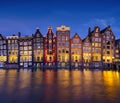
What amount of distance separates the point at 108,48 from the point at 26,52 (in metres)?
44.6

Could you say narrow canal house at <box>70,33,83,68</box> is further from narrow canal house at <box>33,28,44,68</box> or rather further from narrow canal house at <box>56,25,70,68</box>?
narrow canal house at <box>33,28,44,68</box>

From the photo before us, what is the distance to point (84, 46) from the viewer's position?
320ft

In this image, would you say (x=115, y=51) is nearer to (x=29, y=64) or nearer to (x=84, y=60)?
(x=84, y=60)

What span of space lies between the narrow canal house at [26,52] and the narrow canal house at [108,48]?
1545 inches

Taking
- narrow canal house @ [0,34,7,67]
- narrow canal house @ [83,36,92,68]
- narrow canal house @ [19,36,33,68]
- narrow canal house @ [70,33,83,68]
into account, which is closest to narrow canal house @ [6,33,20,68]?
narrow canal house @ [0,34,7,67]

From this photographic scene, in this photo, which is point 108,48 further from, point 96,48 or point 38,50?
point 38,50

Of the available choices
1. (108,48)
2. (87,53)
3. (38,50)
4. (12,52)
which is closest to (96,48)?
(87,53)

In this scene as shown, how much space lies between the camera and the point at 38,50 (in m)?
98.6

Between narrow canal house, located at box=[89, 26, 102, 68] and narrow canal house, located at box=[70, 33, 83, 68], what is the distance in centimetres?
698

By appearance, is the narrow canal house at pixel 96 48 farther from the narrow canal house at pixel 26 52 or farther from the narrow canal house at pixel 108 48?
the narrow canal house at pixel 26 52

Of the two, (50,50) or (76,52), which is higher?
(50,50)

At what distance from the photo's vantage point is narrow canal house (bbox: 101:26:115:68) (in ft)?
324

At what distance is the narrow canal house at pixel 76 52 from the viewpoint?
95375 millimetres

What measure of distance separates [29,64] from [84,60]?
2948cm
